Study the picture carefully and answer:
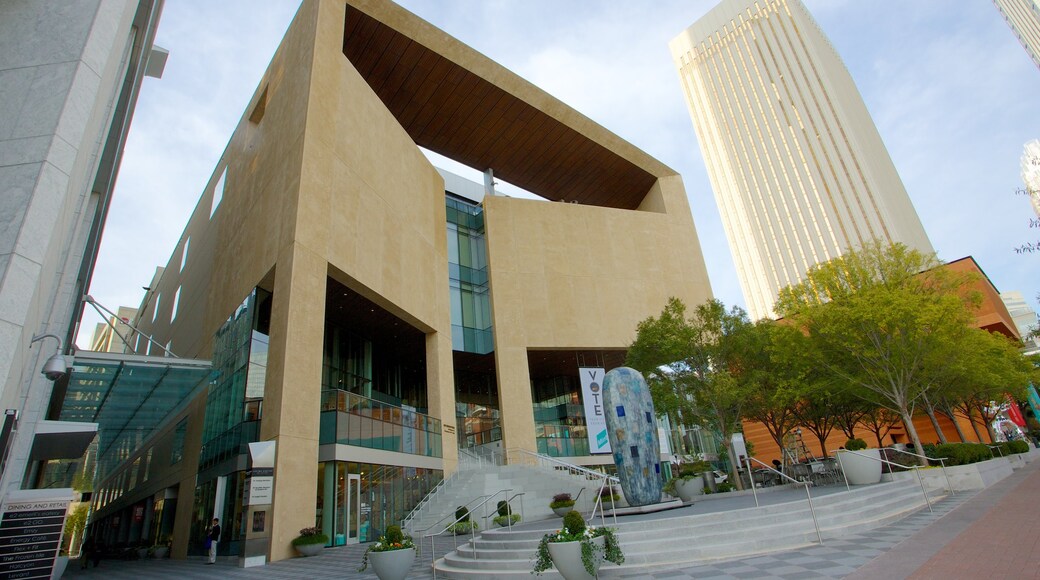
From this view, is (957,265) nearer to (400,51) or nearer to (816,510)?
(816,510)

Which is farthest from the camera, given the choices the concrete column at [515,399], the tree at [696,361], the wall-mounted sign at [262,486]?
the concrete column at [515,399]

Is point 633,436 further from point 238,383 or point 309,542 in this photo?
point 238,383

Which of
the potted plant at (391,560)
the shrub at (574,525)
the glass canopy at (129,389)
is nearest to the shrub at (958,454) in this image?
the shrub at (574,525)

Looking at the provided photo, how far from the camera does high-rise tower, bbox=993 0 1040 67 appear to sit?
62803mm

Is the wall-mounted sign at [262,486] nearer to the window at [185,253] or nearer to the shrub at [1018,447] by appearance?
the window at [185,253]

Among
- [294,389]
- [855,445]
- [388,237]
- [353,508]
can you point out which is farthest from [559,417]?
[294,389]

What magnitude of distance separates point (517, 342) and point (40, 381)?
69.5 ft

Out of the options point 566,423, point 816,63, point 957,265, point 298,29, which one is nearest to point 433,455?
point 566,423

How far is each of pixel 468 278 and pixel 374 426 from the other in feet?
44.2

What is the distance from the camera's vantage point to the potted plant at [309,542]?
16000mm

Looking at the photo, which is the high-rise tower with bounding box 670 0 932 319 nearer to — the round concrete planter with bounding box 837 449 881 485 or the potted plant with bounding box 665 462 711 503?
the potted plant with bounding box 665 462 711 503

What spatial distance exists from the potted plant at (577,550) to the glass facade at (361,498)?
11.3 meters

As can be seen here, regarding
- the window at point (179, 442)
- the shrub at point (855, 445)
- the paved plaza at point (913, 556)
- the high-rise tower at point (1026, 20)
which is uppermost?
the high-rise tower at point (1026, 20)

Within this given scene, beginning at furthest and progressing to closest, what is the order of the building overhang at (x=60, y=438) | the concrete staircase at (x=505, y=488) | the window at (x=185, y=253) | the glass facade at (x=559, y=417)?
the window at (x=185, y=253) < the glass facade at (x=559, y=417) < the concrete staircase at (x=505, y=488) < the building overhang at (x=60, y=438)
